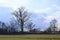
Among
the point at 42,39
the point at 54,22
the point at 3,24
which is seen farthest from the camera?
the point at 3,24

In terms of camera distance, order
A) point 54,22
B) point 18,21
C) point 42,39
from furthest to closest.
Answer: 1. point 18,21
2. point 54,22
3. point 42,39

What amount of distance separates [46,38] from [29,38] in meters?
0.77

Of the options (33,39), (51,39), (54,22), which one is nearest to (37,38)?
(33,39)

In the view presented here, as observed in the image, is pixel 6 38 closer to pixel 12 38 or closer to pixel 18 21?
pixel 12 38

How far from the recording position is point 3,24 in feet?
43.9

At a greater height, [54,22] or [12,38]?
[54,22]

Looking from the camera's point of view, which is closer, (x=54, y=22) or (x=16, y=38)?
(x=16, y=38)

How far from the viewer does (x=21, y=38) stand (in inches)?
288

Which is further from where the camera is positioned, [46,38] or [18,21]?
[18,21]

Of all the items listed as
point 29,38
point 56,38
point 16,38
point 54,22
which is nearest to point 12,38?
point 16,38

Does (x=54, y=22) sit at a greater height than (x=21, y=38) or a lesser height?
greater

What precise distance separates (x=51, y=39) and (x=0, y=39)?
229 cm

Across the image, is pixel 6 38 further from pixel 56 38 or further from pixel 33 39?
pixel 56 38

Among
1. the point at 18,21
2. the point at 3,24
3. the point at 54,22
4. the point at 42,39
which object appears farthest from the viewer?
the point at 18,21
